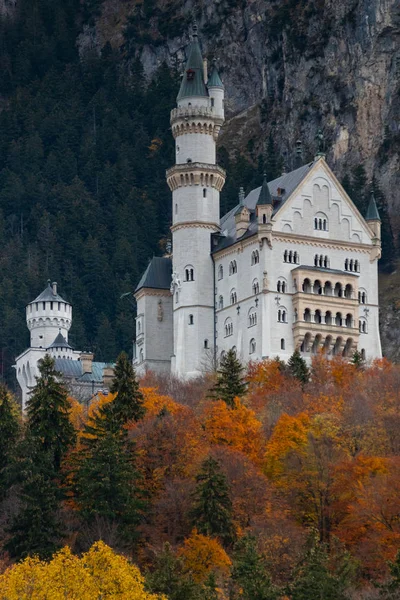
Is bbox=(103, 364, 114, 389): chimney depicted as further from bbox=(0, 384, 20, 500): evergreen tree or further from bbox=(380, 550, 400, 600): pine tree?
bbox=(380, 550, 400, 600): pine tree

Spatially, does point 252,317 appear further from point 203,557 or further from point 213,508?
point 203,557

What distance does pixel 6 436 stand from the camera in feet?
267

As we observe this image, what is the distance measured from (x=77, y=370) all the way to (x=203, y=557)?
61210 mm

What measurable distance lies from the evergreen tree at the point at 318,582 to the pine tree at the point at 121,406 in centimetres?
1562

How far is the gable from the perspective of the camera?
115312 mm

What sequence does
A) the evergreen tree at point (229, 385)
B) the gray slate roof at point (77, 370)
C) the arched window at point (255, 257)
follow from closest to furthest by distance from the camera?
the evergreen tree at point (229, 385) < the arched window at point (255, 257) < the gray slate roof at point (77, 370)

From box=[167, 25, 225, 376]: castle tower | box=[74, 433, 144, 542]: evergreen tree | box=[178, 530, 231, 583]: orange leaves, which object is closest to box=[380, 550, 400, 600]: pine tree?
box=[178, 530, 231, 583]: orange leaves

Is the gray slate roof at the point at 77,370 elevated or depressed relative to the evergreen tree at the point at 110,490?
elevated

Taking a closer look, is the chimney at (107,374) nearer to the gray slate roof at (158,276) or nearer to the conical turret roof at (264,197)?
the gray slate roof at (158,276)

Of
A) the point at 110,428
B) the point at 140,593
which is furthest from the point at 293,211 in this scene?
the point at 140,593

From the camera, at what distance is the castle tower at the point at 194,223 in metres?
117

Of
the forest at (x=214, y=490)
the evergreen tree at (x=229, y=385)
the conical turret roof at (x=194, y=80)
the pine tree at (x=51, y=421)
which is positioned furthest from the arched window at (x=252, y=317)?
the pine tree at (x=51, y=421)

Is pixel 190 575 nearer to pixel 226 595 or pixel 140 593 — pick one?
pixel 226 595

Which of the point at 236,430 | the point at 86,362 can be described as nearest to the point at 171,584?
the point at 236,430
